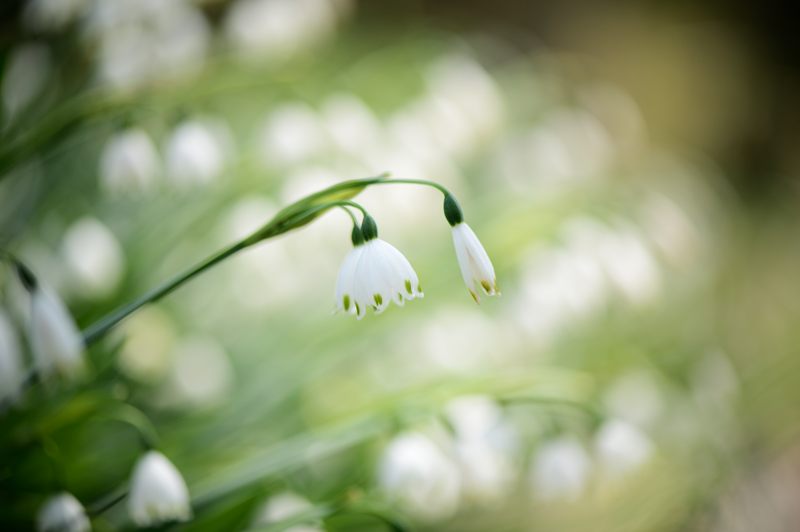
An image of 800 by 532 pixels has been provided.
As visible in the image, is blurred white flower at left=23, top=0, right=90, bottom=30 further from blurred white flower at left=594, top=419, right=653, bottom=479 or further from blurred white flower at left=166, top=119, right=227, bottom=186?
blurred white flower at left=594, top=419, right=653, bottom=479

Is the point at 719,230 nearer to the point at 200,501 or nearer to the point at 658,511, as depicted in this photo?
the point at 658,511

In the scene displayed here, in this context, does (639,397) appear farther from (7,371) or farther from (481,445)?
(7,371)

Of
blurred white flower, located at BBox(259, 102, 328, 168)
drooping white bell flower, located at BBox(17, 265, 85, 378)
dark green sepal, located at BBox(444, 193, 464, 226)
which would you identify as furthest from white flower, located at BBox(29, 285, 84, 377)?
blurred white flower, located at BBox(259, 102, 328, 168)

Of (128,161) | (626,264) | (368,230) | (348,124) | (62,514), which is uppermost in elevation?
(348,124)

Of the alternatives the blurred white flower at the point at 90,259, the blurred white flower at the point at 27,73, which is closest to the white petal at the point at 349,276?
the blurred white flower at the point at 90,259

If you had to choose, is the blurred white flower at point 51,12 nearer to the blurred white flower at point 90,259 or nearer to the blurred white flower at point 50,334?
the blurred white flower at point 90,259

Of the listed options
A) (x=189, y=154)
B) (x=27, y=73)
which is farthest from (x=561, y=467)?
(x=27, y=73)
